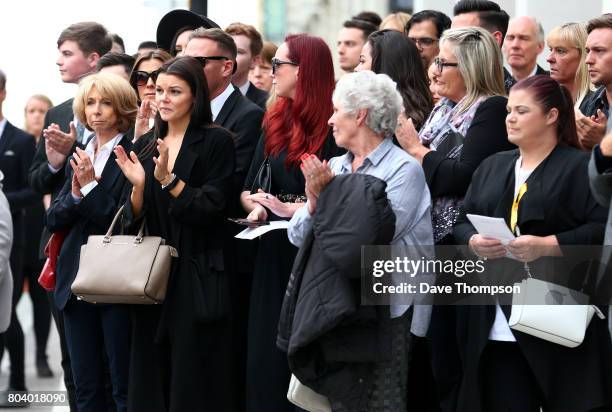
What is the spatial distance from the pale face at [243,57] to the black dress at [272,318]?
2.09 m

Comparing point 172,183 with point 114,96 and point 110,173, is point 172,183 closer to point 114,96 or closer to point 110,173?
point 110,173

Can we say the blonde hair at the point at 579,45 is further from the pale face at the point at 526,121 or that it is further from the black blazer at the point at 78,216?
the black blazer at the point at 78,216

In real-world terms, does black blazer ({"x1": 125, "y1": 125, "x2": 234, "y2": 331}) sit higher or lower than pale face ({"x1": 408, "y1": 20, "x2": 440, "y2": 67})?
lower

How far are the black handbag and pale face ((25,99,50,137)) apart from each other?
287 inches

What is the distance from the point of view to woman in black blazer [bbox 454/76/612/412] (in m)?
5.74

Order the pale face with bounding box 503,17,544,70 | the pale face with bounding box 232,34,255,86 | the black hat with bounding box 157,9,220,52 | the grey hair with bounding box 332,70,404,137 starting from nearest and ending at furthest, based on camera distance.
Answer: the grey hair with bounding box 332,70,404,137 < the pale face with bounding box 503,17,544,70 < the black hat with bounding box 157,9,220,52 < the pale face with bounding box 232,34,255,86

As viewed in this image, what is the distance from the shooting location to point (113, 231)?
7289 mm

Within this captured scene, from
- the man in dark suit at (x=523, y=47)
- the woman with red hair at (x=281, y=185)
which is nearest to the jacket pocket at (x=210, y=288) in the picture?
the woman with red hair at (x=281, y=185)

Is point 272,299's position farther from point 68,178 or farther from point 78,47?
point 78,47

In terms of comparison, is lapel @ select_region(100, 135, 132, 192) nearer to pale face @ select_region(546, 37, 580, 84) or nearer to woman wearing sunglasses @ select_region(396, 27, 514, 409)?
woman wearing sunglasses @ select_region(396, 27, 514, 409)

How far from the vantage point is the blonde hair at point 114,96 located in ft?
24.7

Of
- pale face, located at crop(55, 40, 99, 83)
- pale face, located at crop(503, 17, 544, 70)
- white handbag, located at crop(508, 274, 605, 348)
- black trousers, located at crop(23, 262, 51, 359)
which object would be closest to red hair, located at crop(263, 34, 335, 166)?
white handbag, located at crop(508, 274, 605, 348)

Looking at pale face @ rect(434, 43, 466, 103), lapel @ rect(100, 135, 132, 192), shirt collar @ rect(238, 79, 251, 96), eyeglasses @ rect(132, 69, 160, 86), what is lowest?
lapel @ rect(100, 135, 132, 192)

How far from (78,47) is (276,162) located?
2862mm
